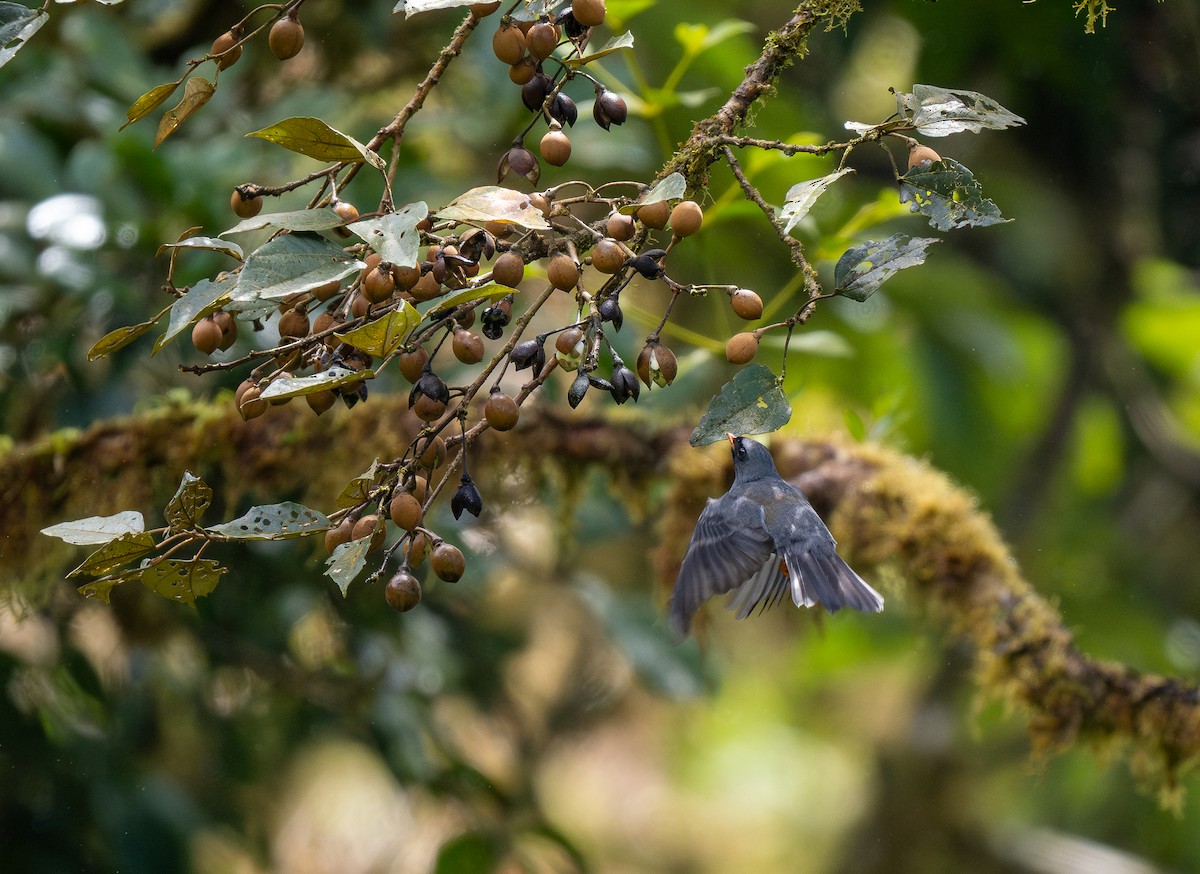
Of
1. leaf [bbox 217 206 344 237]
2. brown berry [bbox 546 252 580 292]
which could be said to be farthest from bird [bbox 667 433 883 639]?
leaf [bbox 217 206 344 237]

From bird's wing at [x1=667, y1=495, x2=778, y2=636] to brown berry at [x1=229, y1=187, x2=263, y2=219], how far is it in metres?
0.46

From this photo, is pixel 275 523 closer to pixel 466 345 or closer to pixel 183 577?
pixel 183 577

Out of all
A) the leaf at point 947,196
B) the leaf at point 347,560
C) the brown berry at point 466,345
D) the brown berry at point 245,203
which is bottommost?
the leaf at point 347,560

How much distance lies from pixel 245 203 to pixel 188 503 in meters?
0.25

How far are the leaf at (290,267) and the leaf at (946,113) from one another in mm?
376

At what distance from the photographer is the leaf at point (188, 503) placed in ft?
2.52

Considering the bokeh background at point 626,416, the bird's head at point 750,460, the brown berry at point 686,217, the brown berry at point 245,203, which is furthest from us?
the bokeh background at point 626,416

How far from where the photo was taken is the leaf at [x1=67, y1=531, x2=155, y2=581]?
29.9 inches

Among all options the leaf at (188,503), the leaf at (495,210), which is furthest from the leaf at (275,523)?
the leaf at (495,210)

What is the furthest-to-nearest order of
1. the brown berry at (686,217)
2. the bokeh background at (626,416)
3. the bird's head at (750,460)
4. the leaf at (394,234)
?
1. the bokeh background at (626,416)
2. the bird's head at (750,460)
3. the brown berry at (686,217)
4. the leaf at (394,234)

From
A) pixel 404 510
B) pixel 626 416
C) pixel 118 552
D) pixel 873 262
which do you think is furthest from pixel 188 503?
pixel 626 416

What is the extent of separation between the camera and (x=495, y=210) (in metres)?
0.71

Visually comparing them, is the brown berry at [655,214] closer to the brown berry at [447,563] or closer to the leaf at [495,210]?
the leaf at [495,210]

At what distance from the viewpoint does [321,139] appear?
721mm
